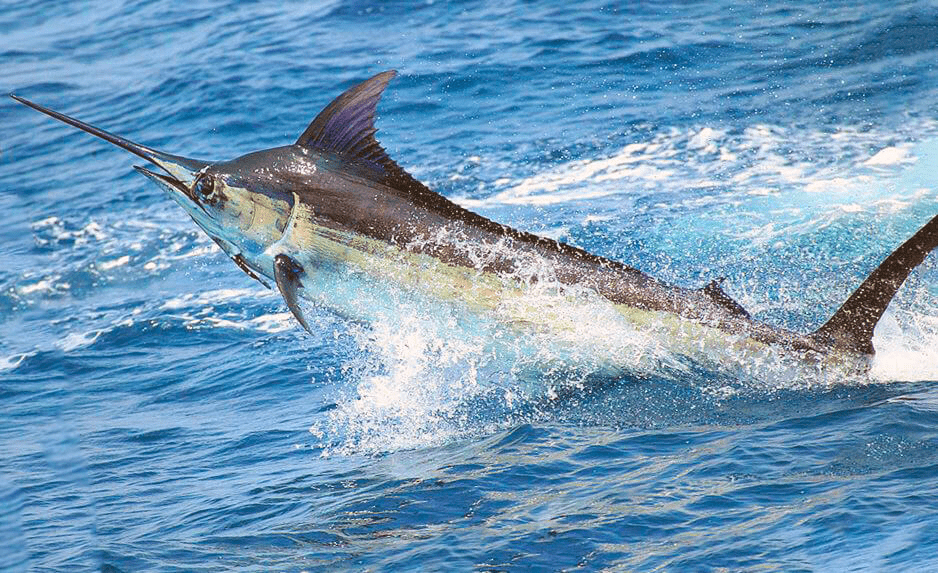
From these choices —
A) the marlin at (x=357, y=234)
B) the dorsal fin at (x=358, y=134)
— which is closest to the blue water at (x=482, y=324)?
the marlin at (x=357, y=234)

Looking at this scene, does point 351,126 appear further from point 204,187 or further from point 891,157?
point 891,157

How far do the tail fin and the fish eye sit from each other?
126 inches

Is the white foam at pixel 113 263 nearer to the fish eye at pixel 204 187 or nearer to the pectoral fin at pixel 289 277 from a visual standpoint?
the fish eye at pixel 204 187

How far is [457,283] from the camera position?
609 cm

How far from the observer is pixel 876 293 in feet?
18.5

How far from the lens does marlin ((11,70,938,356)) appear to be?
603 cm

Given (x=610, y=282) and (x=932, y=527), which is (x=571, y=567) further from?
(x=610, y=282)

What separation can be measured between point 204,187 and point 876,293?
344cm

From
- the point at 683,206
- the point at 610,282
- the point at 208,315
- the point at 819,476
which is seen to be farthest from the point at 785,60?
the point at 819,476

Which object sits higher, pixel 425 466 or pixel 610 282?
pixel 610 282

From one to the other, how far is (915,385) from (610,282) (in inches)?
63.3

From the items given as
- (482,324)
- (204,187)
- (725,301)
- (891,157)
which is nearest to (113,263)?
(204,187)

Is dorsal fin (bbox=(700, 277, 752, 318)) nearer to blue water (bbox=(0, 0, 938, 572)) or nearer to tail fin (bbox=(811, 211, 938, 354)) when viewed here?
blue water (bbox=(0, 0, 938, 572))

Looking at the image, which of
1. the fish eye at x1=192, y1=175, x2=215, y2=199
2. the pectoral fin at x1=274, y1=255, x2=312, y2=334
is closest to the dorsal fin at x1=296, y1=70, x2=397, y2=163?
the fish eye at x1=192, y1=175, x2=215, y2=199
